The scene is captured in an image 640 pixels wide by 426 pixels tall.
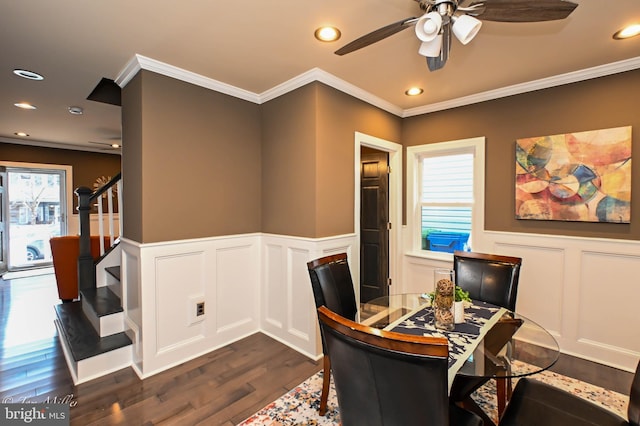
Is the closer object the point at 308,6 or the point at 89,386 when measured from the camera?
the point at 308,6

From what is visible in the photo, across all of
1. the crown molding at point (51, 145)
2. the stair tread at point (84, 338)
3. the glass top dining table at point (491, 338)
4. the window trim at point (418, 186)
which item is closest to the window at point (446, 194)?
the window trim at point (418, 186)

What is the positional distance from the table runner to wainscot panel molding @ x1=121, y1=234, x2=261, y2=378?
182cm

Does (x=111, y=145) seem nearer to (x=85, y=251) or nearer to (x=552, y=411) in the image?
(x=85, y=251)

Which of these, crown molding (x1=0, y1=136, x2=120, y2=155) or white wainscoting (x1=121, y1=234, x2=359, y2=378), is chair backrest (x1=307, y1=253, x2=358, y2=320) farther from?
crown molding (x1=0, y1=136, x2=120, y2=155)

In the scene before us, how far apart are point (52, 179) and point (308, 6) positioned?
7081 millimetres

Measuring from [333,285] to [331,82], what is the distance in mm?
1864

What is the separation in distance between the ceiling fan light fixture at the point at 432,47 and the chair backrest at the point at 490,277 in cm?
156

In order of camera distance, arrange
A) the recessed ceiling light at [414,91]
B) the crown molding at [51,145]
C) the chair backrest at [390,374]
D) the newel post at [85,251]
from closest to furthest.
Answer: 1. the chair backrest at [390,374]
2. the recessed ceiling light at [414,91]
3. the newel post at [85,251]
4. the crown molding at [51,145]

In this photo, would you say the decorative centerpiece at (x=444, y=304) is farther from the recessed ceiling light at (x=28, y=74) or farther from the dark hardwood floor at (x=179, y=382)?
the recessed ceiling light at (x=28, y=74)

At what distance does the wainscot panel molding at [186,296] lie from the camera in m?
2.51

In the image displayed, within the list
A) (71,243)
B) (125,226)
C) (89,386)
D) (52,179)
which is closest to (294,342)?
(89,386)

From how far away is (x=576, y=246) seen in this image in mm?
2787

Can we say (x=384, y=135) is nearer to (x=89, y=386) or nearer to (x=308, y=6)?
(x=308, y=6)

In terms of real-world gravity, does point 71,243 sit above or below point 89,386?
above
